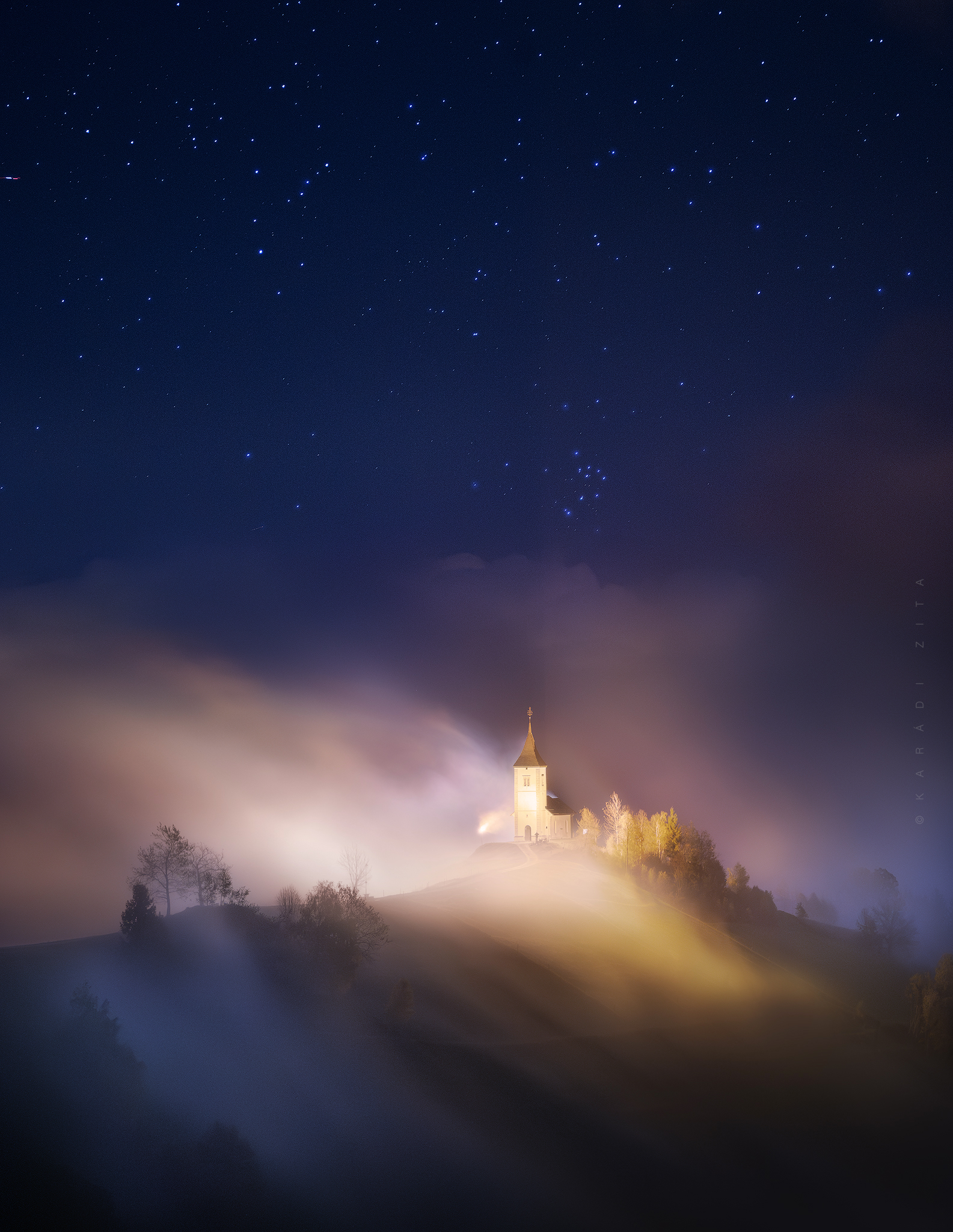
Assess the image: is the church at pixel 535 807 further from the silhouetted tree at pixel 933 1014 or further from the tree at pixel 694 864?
the silhouetted tree at pixel 933 1014

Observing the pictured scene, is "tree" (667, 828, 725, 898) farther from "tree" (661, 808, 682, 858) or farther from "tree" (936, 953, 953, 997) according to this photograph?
"tree" (936, 953, 953, 997)

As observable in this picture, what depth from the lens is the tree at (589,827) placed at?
63.6 m

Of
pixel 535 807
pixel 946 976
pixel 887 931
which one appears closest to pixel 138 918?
pixel 946 976

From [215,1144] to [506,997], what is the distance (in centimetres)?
1424

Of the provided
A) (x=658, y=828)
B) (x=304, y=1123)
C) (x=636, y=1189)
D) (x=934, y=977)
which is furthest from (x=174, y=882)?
(x=934, y=977)

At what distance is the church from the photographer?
65.6m

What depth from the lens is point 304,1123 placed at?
2411 cm

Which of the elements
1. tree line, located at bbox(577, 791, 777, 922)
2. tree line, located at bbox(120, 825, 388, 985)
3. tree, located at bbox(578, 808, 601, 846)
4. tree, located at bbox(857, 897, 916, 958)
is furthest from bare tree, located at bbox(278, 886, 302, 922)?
tree, located at bbox(857, 897, 916, 958)

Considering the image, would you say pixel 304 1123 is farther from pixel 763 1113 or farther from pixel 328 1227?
pixel 763 1113

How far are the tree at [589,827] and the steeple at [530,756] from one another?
5225 mm

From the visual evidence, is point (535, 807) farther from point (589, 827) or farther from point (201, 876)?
point (201, 876)

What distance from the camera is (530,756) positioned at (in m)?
67.3

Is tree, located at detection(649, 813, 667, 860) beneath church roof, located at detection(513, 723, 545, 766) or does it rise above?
beneath

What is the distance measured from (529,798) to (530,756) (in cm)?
313
